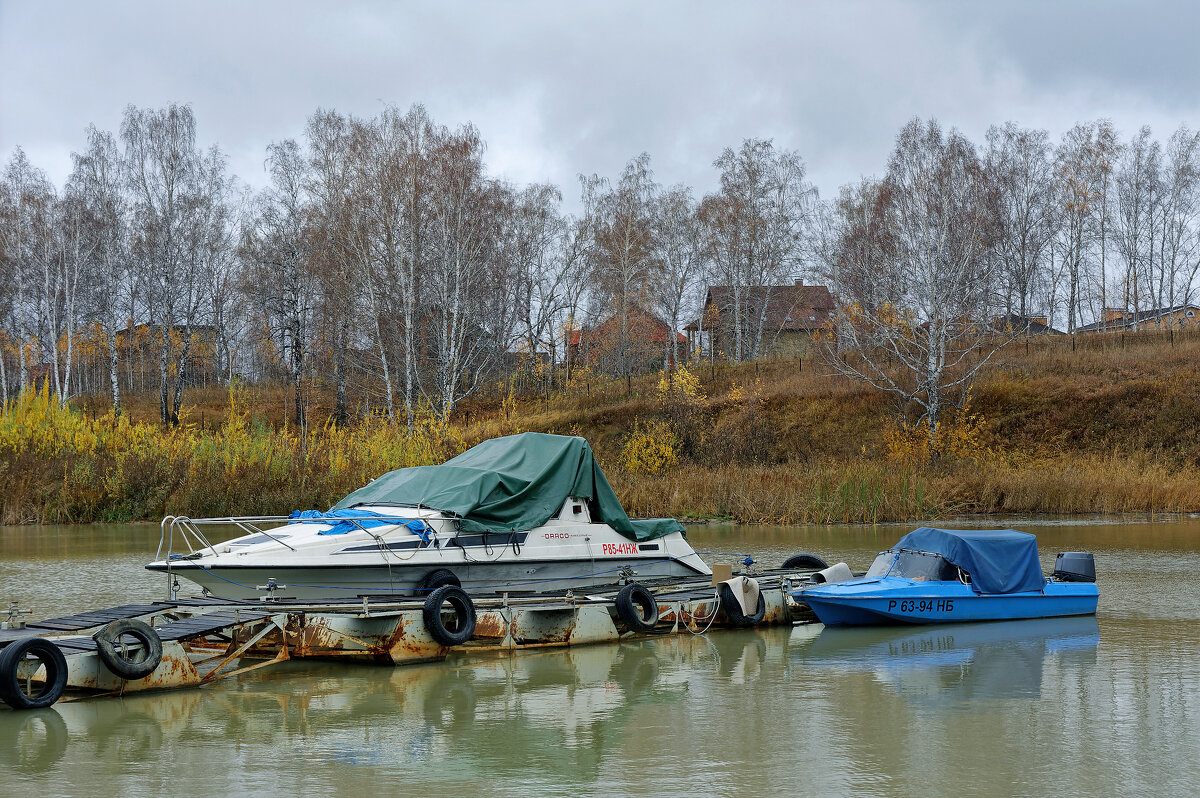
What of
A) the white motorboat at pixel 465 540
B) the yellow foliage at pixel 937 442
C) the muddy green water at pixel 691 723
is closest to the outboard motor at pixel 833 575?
the muddy green water at pixel 691 723

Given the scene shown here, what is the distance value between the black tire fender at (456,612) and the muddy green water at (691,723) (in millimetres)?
326

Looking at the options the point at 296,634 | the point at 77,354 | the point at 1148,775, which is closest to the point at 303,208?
the point at 77,354

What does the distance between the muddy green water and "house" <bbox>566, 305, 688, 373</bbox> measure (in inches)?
1463

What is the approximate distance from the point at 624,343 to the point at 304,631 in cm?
3945

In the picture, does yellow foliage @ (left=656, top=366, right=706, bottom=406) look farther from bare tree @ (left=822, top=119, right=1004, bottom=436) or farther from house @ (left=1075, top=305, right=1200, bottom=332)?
house @ (left=1075, top=305, right=1200, bottom=332)

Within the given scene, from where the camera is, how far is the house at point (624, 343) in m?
49.4

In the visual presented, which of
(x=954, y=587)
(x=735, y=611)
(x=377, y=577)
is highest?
(x=377, y=577)

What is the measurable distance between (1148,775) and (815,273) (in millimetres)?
46530

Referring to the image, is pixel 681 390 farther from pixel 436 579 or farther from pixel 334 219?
pixel 436 579

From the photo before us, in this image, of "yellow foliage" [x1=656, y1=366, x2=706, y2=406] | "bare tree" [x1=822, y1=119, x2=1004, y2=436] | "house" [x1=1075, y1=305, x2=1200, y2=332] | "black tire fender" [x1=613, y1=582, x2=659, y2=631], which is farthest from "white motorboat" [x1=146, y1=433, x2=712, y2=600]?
"house" [x1=1075, y1=305, x2=1200, y2=332]

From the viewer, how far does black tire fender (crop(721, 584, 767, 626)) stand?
40.7 feet

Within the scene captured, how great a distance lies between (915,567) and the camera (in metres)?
12.9

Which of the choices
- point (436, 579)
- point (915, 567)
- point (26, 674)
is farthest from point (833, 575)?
point (26, 674)

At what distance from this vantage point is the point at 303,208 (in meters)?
39.2
